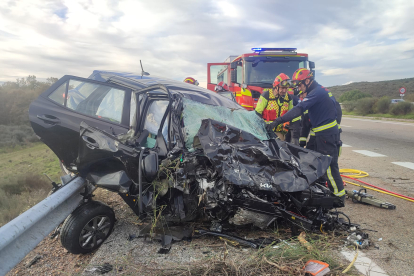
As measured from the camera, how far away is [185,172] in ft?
8.61

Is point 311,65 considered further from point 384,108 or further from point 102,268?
point 384,108

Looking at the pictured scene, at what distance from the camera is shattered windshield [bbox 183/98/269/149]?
9.80ft

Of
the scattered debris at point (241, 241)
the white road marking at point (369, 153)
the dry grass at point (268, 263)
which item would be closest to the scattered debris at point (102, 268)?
the dry grass at point (268, 263)

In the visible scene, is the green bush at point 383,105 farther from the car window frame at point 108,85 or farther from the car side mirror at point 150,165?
the car side mirror at point 150,165

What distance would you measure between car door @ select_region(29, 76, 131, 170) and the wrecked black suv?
0.6 inches

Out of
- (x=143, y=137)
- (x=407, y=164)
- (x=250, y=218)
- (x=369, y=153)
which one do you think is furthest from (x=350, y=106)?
(x=143, y=137)

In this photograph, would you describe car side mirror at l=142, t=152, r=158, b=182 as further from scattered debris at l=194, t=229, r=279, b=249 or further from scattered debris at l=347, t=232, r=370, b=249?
scattered debris at l=347, t=232, r=370, b=249

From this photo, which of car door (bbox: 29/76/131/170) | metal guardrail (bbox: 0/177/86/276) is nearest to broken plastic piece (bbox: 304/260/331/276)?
metal guardrail (bbox: 0/177/86/276)

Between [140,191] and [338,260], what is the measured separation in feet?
6.23

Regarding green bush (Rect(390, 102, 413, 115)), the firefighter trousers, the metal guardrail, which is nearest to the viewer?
the metal guardrail

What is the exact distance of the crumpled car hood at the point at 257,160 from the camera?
248 cm

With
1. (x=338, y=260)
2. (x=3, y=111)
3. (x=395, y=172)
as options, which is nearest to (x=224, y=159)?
(x=338, y=260)

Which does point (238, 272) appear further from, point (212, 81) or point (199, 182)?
point (212, 81)

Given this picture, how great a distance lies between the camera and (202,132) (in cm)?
286
